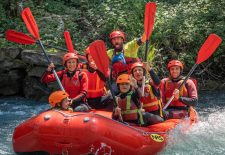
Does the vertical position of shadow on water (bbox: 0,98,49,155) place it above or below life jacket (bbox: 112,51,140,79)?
below

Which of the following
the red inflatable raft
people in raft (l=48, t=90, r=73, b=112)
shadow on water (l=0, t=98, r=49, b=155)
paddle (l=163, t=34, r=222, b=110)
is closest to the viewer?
the red inflatable raft

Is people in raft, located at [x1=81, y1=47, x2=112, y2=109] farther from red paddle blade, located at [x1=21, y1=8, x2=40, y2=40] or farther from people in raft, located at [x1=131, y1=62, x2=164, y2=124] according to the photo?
red paddle blade, located at [x1=21, y1=8, x2=40, y2=40]

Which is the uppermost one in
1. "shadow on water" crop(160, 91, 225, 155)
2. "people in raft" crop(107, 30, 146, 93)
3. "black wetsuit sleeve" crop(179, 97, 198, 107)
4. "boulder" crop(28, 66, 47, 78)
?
"people in raft" crop(107, 30, 146, 93)

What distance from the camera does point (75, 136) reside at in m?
4.87

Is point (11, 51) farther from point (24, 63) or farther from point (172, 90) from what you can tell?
point (172, 90)

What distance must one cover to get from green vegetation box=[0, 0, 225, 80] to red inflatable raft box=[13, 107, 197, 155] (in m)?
5.07

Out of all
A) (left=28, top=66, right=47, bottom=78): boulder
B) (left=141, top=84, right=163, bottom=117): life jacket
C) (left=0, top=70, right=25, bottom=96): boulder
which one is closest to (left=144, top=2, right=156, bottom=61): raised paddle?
(left=141, top=84, right=163, bottom=117): life jacket

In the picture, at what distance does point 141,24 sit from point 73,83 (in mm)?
5014

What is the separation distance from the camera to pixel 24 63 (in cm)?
982

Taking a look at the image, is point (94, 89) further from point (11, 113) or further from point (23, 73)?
point (23, 73)

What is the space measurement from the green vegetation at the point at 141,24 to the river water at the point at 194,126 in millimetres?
1206

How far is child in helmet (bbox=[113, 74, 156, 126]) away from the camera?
560cm

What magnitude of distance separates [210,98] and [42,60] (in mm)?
3668

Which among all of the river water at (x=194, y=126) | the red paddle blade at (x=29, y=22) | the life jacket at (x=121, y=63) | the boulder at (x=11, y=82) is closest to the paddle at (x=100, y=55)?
the river water at (x=194, y=126)
